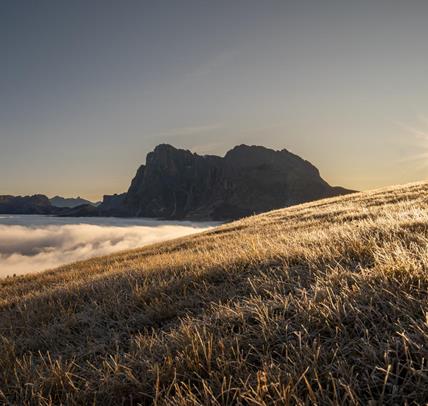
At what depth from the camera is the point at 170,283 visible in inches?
186

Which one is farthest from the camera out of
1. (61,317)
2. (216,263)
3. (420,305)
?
(216,263)

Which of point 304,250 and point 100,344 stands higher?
point 304,250

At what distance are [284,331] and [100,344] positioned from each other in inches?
81.5

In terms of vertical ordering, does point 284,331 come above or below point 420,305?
below

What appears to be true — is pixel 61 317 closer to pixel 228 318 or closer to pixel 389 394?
pixel 228 318

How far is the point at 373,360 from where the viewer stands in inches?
74.1

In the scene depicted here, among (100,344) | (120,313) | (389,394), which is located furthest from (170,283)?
(389,394)

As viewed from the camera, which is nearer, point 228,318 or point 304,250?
point 228,318

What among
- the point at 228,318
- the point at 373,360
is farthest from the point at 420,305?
the point at 228,318

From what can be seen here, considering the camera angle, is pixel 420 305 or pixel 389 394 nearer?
pixel 389 394

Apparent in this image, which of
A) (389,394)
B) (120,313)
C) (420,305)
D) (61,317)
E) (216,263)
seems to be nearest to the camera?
(389,394)

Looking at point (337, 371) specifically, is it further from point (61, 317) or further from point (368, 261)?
point (61, 317)

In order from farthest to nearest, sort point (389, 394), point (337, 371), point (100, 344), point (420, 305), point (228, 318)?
1. point (100, 344)
2. point (228, 318)
3. point (420, 305)
4. point (337, 371)
5. point (389, 394)

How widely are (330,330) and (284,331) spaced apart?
389mm
